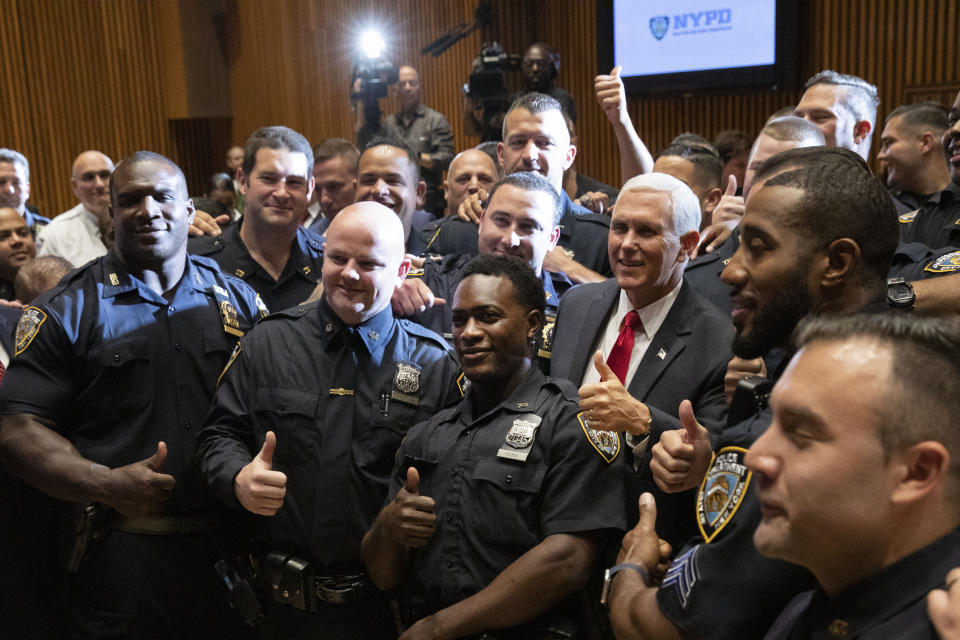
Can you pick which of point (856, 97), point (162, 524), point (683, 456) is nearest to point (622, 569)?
point (683, 456)

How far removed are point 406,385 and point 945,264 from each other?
1.33 metres

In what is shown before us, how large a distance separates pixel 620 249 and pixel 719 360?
1.28 feet

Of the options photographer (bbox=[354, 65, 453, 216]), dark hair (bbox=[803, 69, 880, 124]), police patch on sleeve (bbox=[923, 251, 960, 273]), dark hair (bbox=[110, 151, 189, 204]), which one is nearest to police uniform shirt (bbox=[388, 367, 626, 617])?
police patch on sleeve (bbox=[923, 251, 960, 273])

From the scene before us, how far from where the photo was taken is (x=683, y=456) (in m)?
1.62

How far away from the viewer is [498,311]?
2.10m

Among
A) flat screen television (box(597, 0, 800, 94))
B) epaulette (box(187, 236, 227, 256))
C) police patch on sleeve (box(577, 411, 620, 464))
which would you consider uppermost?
flat screen television (box(597, 0, 800, 94))

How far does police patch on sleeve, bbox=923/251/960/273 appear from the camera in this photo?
1.99 meters

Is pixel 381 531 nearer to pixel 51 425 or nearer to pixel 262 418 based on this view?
pixel 262 418

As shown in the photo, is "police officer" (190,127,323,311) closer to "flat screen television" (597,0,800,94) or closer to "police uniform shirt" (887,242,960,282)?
"police uniform shirt" (887,242,960,282)

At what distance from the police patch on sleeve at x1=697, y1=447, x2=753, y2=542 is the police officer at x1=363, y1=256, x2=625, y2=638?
499mm

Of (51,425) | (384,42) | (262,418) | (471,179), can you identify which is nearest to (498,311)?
(262,418)

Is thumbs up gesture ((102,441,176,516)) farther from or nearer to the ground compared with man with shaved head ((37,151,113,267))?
nearer to the ground

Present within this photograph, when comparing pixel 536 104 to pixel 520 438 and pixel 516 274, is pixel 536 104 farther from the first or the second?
pixel 520 438

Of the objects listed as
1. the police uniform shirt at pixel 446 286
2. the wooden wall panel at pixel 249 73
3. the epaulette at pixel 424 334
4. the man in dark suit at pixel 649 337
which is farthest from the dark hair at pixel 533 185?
the wooden wall panel at pixel 249 73
